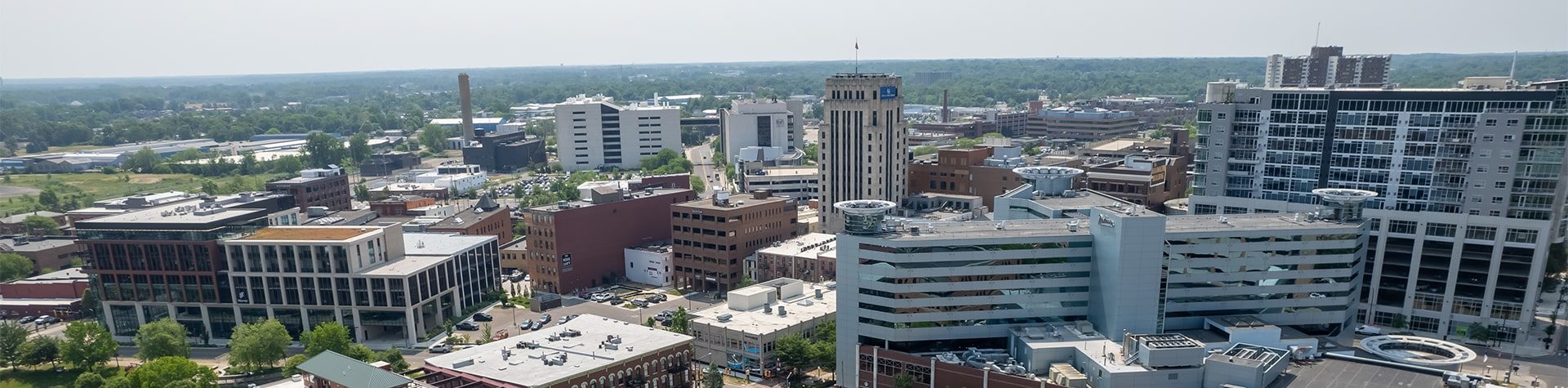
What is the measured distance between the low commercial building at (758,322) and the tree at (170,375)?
44077mm

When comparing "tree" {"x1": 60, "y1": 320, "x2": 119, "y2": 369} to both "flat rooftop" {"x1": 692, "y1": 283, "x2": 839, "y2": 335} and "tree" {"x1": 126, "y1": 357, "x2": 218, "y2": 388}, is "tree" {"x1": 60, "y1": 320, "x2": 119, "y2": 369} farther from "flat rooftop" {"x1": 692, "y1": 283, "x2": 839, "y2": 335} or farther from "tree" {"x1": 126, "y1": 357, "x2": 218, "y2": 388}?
"flat rooftop" {"x1": 692, "y1": 283, "x2": 839, "y2": 335}

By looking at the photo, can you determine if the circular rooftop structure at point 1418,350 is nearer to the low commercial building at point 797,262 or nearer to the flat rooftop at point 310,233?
the low commercial building at point 797,262

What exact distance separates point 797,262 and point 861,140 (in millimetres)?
29141

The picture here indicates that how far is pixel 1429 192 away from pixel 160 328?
5184 inches

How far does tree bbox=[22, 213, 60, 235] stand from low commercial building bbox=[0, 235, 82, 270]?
11.8 m

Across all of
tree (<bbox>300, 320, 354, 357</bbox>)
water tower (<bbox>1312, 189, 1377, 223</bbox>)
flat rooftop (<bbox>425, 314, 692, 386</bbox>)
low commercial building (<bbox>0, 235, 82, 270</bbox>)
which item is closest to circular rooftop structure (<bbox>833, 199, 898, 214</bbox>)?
flat rooftop (<bbox>425, 314, 692, 386</bbox>)

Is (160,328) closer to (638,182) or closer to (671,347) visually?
(671,347)

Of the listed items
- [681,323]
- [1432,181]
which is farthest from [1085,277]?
[1432,181]

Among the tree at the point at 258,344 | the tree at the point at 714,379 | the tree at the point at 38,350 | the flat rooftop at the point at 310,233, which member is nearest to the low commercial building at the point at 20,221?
the tree at the point at 38,350

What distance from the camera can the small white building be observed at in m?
122

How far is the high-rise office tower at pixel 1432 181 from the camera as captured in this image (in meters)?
85.9

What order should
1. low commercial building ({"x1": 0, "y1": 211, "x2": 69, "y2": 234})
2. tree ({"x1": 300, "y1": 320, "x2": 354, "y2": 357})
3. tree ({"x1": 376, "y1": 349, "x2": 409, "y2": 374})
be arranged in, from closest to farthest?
tree ({"x1": 376, "y1": 349, "x2": 409, "y2": 374})
tree ({"x1": 300, "y1": 320, "x2": 354, "y2": 357})
low commercial building ({"x1": 0, "y1": 211, "x2": 69, "y2": 234})

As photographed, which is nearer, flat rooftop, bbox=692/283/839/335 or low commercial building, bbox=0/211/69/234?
flat rooftop, bbox=692/283/839/335

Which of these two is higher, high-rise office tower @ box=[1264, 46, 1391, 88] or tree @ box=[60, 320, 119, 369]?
high-rise office tower @ box=[1264, 46, 1391, 88]
